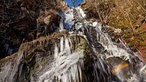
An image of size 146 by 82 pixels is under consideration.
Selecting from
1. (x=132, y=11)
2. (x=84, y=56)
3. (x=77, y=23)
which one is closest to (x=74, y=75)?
(x=84, y=56)

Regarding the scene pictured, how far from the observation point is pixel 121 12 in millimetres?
16156

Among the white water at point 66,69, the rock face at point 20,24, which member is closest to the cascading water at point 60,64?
the white water at point 66,69

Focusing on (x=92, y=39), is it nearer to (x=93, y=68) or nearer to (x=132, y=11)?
(x=93, y=68)

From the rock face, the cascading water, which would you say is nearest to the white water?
the cascading water

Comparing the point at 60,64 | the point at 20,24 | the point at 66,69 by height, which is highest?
the point at 20,24

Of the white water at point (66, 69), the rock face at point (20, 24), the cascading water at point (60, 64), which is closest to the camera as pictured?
the white water at point (66, 69)

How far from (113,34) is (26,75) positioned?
25.8ft

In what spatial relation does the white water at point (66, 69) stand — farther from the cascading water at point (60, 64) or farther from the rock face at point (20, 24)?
the rock face at point (20, 24)

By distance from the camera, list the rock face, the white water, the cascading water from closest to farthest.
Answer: the white water
the cascading water
the rock face

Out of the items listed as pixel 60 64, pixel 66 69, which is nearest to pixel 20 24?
pixel 60 64

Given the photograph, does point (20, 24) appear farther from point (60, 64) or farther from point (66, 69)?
point (66, 69)

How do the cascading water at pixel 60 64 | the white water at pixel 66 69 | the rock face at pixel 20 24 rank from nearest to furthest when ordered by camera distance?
1. the white water at pixel 66 69
2. the cascading water at pixel 60 64
3. the rock face at pixel 20 24

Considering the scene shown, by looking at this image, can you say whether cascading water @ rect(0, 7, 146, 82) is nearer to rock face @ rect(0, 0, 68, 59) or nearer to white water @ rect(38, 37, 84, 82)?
white water @ rect(38, 37, 84, 82)

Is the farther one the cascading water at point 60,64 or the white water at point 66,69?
the cascading water at point 60,64
